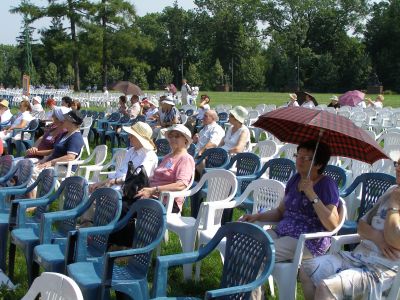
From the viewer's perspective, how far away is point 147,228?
13.5ft

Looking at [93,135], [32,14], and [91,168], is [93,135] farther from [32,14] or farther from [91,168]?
[32,14]

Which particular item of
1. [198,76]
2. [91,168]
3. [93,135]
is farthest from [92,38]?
[91,168]

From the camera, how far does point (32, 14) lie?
159 ft

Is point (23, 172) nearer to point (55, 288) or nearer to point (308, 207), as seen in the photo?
point (308, 207)

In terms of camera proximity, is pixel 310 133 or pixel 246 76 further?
pixel 246 76

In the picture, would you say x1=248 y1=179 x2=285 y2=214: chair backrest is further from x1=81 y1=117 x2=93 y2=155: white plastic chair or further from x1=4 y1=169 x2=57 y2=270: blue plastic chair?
x1=81 y1=117 x2=93 y2=155: white plastic chair

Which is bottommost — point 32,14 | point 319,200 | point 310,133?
point 319,200

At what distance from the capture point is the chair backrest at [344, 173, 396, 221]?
17.1 ft

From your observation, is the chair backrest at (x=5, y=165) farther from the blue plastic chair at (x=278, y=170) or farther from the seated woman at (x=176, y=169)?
the blue plastic chair at (x=278, y=170)

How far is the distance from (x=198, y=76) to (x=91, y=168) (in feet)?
208

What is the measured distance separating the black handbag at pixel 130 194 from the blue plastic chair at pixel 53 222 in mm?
376

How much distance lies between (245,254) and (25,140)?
30.2ft

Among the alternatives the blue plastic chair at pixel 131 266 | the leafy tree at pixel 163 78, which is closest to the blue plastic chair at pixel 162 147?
the blue plastic chair at pixel 131 266

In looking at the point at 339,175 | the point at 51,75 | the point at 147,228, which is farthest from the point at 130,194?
the point at 51,75
